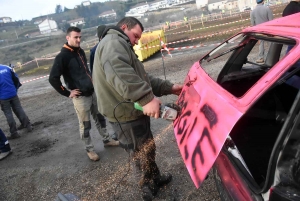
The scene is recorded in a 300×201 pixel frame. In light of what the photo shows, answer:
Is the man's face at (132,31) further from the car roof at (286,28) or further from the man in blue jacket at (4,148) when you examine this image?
the man in blue jacket at (4,148)

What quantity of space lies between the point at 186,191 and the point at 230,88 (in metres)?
1.25

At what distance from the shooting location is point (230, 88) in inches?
111

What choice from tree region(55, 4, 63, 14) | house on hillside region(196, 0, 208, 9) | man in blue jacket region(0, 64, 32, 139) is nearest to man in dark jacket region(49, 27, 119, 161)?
man in blue jacket region(0, 64, 32, 139)

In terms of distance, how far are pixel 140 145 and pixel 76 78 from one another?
1682 millimetres

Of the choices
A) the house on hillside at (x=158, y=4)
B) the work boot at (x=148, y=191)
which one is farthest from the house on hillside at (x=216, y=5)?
the work boot at (x=148, y=191)

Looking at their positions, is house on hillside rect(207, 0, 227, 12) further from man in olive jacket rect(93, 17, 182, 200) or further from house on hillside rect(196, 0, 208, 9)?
man in olive jacket rect(93, 17, 182, 200)

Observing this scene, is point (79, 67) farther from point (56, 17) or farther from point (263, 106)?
point (56, 17)

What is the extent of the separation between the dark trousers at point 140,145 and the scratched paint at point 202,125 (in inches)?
16.9

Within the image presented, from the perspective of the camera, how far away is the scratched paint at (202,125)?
5.04ft

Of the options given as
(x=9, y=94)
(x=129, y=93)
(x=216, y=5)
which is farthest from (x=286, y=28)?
(x=216, y=5)

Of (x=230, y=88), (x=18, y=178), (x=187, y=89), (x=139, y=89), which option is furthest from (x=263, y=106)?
(x=18, y=178)

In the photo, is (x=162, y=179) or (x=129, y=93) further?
(x=162, y=179)

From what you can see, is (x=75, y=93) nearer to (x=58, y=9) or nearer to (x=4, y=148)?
(x=4, y=148)

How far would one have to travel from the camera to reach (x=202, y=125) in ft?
5.74
